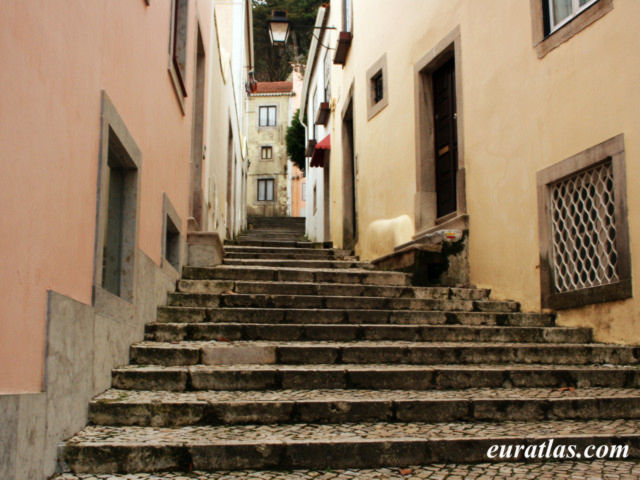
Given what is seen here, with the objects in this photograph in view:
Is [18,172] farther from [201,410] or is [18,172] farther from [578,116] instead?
[578,116]

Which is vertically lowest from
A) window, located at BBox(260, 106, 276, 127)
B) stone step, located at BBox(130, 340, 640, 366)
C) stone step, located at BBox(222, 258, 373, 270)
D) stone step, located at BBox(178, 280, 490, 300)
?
stone step, located at BBox(130, 340, 640, 366)

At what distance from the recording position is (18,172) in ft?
8.79

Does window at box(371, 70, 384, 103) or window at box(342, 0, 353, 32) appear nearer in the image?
window at box(371, 70, 384, 103)

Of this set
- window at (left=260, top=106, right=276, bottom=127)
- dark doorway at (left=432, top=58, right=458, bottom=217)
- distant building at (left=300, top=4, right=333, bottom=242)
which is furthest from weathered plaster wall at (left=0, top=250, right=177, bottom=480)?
window at (left=260, top=106, right=276, bottom=127)

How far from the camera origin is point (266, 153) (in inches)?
1342

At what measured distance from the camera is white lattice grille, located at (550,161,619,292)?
5.53m

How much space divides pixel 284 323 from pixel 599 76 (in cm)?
349

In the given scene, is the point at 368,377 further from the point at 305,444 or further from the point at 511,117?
the point at 511,117

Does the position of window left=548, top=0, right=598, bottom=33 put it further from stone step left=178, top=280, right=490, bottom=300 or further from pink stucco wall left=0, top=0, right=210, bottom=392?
pink stucco wall left=0, top=0, right=210, bottom=392

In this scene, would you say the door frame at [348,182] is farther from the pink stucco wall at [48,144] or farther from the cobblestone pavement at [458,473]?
the cobblestone pavement at [458,473]

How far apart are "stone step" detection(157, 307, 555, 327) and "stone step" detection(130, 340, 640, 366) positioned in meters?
0.53

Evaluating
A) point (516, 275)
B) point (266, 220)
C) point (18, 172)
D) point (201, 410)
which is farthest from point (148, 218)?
point (266, 220)

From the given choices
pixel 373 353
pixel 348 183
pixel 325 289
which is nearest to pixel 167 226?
pixel 325 289

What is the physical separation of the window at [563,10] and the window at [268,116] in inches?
1131
